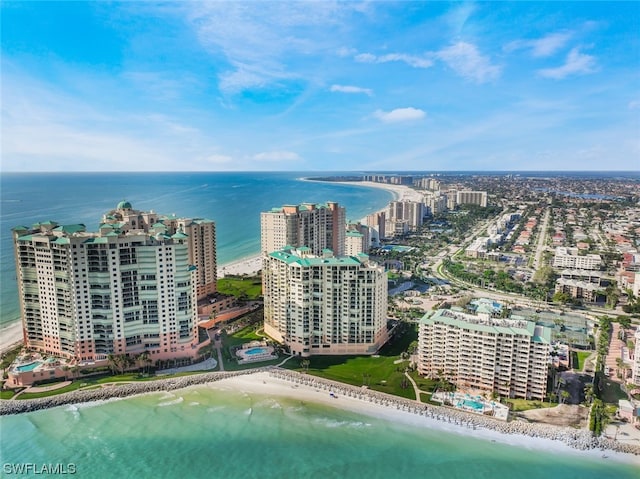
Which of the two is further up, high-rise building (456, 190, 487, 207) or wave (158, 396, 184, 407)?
high-rise building (456, 190, 487, 207)

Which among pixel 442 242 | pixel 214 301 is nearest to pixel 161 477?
pixel 214 301

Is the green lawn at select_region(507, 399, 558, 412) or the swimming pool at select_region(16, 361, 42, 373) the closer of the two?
the green lawn at select_region(507, 399, 558, 412)

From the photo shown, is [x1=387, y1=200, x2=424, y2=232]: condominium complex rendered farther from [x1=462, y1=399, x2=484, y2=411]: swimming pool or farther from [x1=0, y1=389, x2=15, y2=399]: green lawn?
[x1=0, y1=389, x2=15, y2=399]: green lawn

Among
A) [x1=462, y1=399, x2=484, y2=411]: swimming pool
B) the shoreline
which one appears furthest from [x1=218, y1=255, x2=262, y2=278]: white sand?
[x1=462, y1=399, x2=484, y2=411]: swimming pool

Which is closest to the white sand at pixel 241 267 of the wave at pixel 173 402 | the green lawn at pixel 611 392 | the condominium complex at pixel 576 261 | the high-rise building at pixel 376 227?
the high-rise building at pixel 376 227

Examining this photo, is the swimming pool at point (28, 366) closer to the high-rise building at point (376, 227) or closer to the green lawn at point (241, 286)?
the green lawn at point (241, 286)

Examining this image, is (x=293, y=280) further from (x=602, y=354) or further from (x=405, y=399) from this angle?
(x=602, y=354)
